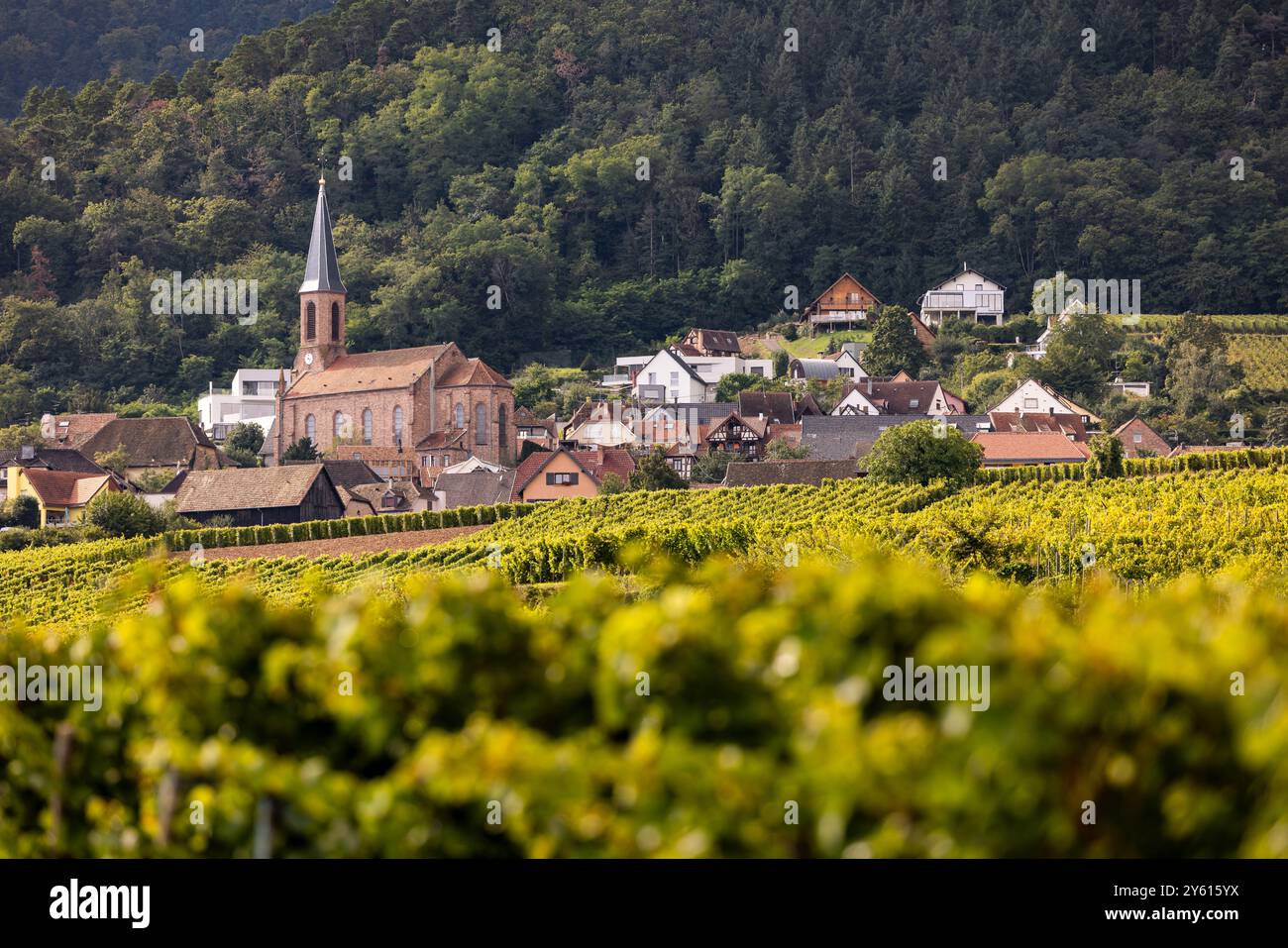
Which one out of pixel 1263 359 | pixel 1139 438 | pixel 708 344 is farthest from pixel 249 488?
pixel 1263 359

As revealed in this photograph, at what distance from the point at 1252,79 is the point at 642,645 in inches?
6424

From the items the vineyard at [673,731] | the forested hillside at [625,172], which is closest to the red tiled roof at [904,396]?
the forested hillside at [625,172]

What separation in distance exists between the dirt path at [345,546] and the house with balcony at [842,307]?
58.9m

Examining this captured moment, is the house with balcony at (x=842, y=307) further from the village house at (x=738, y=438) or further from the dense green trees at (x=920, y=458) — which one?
the dense green trees at (x=920, y=458)

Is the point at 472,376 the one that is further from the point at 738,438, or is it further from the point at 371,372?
the point at 738,438

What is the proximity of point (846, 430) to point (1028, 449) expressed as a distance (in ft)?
31.7

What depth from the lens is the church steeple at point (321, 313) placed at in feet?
336

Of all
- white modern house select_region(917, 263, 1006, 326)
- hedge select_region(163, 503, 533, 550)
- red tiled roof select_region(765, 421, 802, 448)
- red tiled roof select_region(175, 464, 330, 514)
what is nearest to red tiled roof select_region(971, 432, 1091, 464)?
red tiled roof select_region(765, 421, 802, 448)

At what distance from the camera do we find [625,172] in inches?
5330

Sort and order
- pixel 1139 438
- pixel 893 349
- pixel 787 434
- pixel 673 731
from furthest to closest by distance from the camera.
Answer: pixel 893 349, pixel 787 434, pixel 1139 438, pixel 673 731

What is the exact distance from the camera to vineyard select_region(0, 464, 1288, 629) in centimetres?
3766

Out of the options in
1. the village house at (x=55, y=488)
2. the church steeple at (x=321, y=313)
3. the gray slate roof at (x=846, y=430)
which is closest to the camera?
the village house at (x=55, y=488)
